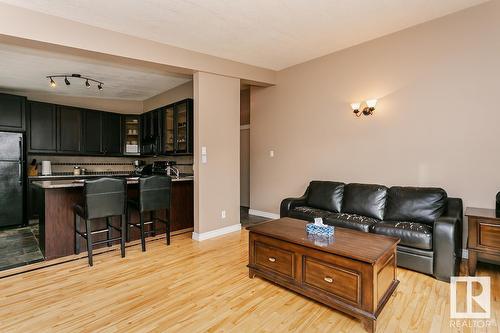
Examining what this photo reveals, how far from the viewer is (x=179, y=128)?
16.1 ft

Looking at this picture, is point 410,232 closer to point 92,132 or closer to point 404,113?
point 404,113

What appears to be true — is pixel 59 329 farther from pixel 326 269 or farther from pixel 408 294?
pixel 408 294

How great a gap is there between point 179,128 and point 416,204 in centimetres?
396

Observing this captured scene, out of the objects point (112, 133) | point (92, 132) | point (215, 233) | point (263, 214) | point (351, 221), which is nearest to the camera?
point (351, 221)

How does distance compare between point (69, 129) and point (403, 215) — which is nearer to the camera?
point (403, 215)

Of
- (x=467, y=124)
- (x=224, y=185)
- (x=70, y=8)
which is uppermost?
(x=70, y=8)

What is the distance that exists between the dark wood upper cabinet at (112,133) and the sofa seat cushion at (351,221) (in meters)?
5.26

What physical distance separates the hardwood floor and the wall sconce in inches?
86.1

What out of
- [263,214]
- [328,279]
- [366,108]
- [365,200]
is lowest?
[263,214]

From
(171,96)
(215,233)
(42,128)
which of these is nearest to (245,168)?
(171,96)

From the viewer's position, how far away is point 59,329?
1895 mm

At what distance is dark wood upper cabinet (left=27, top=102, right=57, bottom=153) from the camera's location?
511 cm

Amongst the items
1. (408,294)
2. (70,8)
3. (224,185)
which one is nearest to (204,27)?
(70,8)

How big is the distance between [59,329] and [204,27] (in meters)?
3.31
